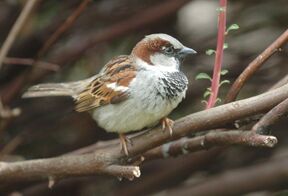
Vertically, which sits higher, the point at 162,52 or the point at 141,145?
the point at 162,52

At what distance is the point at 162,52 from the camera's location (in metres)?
2.11

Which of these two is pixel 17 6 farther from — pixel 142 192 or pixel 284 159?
pixel 284 159

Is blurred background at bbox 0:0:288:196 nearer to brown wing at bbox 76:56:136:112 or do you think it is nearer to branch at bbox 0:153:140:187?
brown wing at bbox 76:56:136:112

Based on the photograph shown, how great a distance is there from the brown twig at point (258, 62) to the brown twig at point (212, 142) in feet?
0.35

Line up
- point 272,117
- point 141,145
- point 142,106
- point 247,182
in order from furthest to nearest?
point 247,182 → point 142,106 → point 141,145 → point 272,117

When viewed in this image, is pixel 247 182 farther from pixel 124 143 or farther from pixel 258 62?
pixel 258 62

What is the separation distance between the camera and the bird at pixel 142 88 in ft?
6.68

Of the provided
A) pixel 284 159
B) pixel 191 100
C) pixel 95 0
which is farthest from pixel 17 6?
pixel 284 159

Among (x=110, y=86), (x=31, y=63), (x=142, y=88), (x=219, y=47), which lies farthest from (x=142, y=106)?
(x=31, y=63)

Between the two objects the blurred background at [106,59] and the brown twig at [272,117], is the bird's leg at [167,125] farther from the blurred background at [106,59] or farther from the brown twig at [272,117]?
the blurred background at [106,59]

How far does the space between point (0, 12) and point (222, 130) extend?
136cm

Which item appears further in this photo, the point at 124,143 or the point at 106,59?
the point at 106,59

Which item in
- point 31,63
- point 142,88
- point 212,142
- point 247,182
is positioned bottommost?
point 247,182

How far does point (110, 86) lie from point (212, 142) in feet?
1.81
